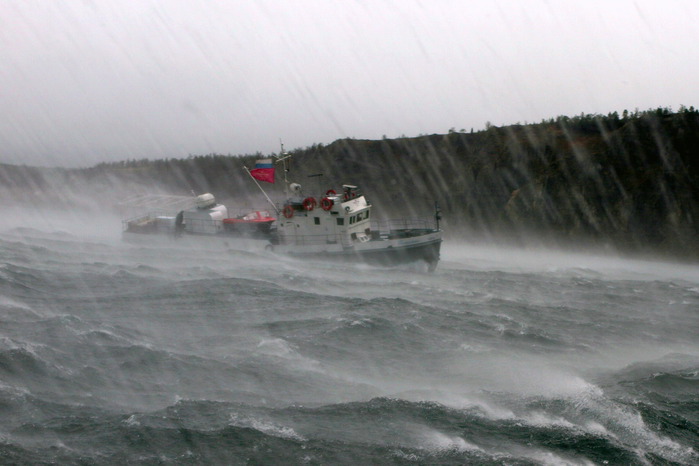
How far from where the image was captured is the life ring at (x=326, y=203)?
39562mm

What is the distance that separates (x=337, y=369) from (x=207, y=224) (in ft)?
98.6

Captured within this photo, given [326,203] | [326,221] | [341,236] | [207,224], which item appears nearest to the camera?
[326,203]

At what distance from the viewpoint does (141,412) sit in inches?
575

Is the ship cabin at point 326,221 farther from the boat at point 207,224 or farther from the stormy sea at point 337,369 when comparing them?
the stormy sea at point 337,369

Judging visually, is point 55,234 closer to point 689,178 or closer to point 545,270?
point 545,270

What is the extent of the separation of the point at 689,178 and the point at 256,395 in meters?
42.3

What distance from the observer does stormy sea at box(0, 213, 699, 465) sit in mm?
13273

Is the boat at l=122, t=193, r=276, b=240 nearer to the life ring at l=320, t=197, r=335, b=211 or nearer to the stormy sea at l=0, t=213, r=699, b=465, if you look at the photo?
the life ring at l=320, t=197, r=335, b=211

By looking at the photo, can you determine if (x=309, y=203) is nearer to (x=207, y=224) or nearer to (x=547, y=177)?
(x=207, y=224)

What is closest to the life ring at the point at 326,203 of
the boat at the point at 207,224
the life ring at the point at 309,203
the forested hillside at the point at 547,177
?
the life ring at the point at 309,203

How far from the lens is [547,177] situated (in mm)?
55625

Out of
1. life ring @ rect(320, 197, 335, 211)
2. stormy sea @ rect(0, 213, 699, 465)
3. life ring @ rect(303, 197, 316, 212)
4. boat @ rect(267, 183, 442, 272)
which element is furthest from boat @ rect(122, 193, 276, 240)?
stormy sea @ rect(0, 213, 699, 465)

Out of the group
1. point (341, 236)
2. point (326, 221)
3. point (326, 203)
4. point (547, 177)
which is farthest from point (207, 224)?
point (547, 177)

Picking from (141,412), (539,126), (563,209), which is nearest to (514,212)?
(563,209)
